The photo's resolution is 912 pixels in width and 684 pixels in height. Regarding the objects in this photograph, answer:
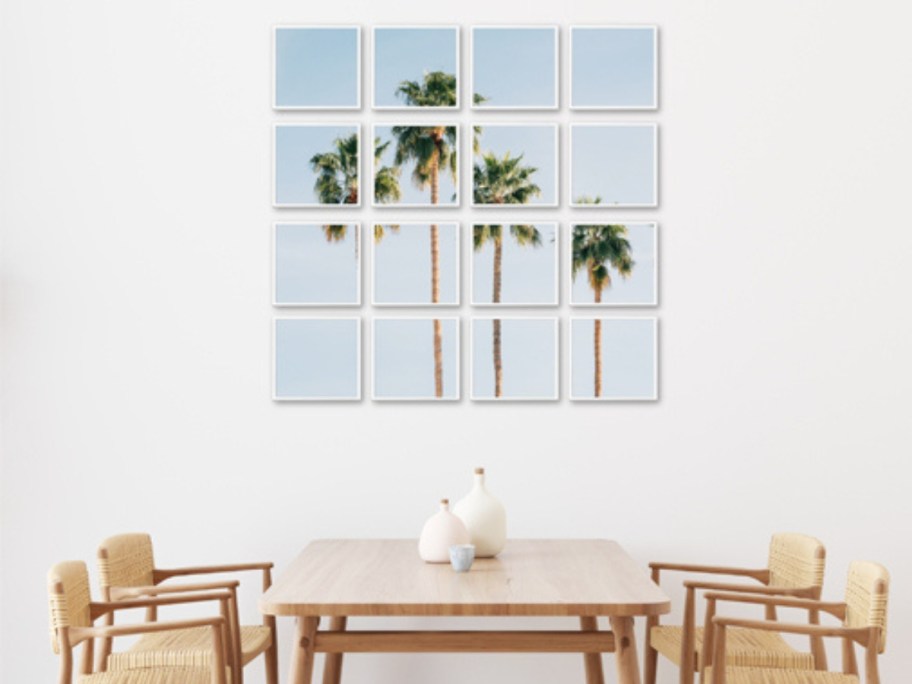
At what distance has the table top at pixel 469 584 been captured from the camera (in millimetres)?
2824

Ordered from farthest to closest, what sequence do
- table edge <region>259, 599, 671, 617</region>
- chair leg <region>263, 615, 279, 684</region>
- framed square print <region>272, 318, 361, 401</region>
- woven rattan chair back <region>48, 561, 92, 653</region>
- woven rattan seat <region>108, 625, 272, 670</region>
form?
framed square print <region>272, 318, 361, 401</region>, chair leg <region>263, 615, 279, 684</region>, woven rattan seat <region>108, 625, 272, 670</region>, woven rattan chair back <region>48, 561, 92, 653</region>, table edge <region>259, 599, 671, 617</region>

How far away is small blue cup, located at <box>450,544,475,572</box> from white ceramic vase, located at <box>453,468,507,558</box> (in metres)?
0.22

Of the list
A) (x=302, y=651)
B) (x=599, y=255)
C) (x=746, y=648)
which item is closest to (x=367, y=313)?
(x=599, y=255)

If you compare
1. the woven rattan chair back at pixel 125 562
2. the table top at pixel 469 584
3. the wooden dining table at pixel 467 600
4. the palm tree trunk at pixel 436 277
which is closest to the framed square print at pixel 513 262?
the palm tree trunk at pixel 436 277

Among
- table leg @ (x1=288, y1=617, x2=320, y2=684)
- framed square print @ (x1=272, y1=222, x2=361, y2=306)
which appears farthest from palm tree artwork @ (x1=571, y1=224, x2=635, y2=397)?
table leg @ (x1=288, y1=617, x2=320, y2=684)

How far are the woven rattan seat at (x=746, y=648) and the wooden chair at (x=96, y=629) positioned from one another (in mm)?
1391

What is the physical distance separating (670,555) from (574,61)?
1877 mm

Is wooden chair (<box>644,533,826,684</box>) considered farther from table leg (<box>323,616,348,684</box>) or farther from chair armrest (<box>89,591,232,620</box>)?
chair armrest (<box>89,591,232,620</box>)

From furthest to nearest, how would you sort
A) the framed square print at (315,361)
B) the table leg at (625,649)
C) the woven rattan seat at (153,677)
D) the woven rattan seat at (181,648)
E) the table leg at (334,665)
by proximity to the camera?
the framed square print at (315,361), the table leg at (334,665), the woven rattan seat at (181,648), the woven rattan seat at (153,677), the table leg at (625,649)

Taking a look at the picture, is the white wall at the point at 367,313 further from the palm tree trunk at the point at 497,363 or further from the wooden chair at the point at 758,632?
the wooden chair at the point at 758,632

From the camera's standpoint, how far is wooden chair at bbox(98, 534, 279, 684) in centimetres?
339

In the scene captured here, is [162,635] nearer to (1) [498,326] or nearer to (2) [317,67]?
(1) [498,326]

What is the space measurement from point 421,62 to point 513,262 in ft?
2.70

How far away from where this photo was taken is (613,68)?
425cm
